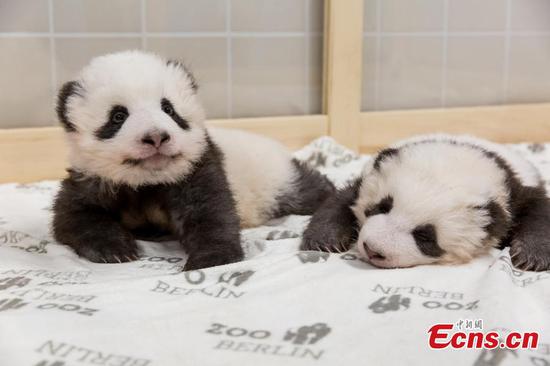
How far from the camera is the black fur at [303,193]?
2955 millimetres

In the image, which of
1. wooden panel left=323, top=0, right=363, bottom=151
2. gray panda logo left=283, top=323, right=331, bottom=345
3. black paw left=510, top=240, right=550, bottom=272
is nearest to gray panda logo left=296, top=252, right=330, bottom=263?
gray panda logo left=283, top=323, right=331, bottom=345

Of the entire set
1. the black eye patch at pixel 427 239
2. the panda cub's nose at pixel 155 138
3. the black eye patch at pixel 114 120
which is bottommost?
the black eye patch at pixel 427 239

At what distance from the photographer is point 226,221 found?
236cm

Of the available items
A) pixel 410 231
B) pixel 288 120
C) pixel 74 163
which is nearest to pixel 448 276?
pixel 410 231

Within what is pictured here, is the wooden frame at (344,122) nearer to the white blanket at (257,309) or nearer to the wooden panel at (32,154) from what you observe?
the wooden panel at (32,154)

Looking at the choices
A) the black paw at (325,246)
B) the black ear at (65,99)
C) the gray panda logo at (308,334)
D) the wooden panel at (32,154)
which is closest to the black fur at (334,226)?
the black paw at (325,246)

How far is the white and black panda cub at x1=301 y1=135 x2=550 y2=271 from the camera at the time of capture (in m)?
2.15

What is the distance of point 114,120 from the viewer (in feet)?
7.45

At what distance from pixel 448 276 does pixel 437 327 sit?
1.32 feet

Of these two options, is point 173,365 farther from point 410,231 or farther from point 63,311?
point 410,231

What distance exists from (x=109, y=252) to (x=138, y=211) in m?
0.24

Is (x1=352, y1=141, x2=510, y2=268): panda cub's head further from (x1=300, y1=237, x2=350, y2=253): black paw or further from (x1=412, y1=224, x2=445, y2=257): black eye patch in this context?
(x1=300, y1=237, x2=350, y2=253): black paw

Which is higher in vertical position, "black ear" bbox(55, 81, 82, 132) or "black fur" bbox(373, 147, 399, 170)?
"black ear" bbox(55, 81, 82, 132)

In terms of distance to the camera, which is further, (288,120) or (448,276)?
(288,120)
